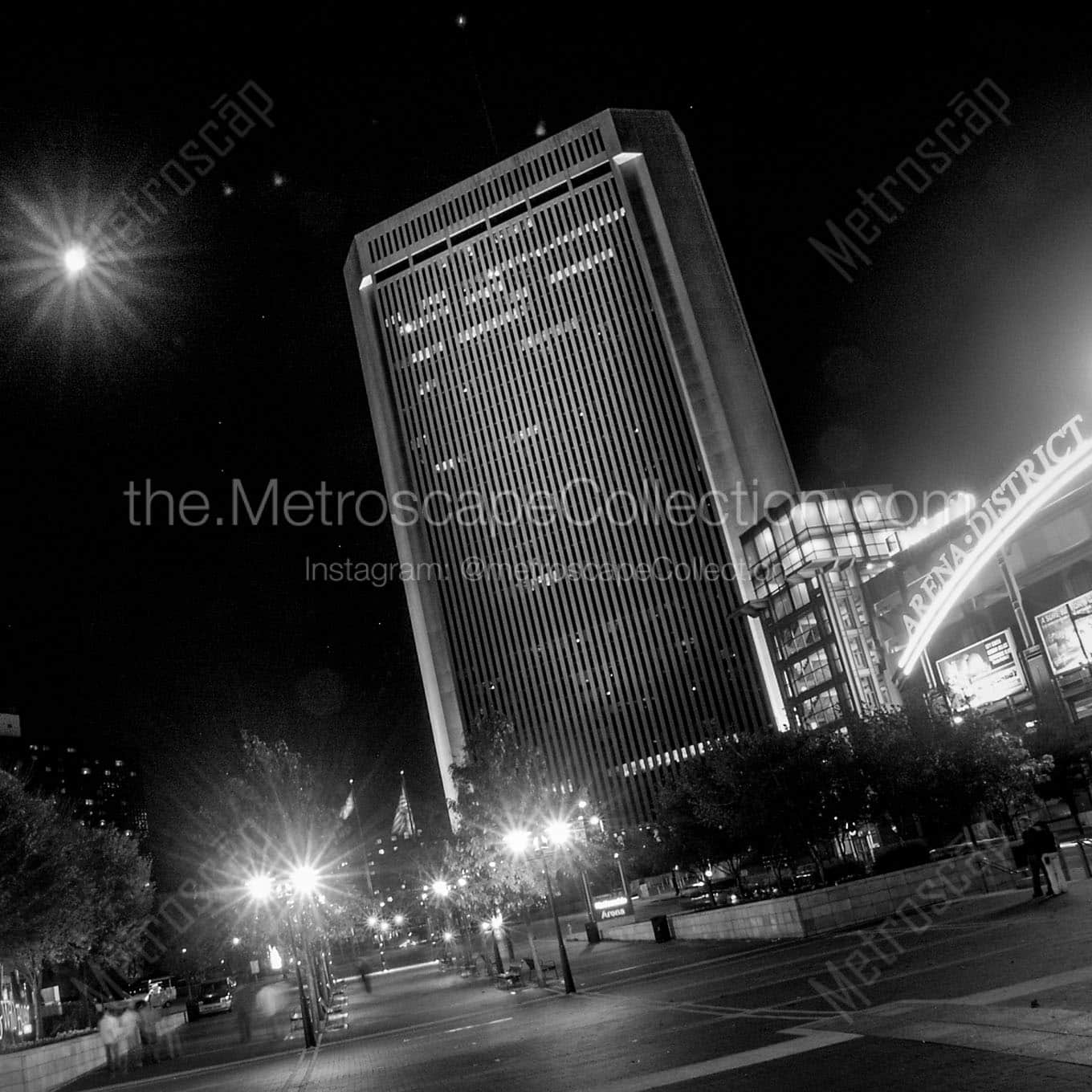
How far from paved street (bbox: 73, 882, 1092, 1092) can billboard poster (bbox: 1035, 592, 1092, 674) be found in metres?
48.0

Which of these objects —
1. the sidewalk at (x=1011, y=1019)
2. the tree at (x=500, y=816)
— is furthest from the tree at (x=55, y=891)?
the sidewalk at (x=1011, y=1019)

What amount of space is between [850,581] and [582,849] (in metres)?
55.3

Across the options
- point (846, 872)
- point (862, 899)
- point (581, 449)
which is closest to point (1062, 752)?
point (846, 872)

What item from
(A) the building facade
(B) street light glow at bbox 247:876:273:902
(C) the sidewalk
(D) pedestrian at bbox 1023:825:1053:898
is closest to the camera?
(C) the sidewalk

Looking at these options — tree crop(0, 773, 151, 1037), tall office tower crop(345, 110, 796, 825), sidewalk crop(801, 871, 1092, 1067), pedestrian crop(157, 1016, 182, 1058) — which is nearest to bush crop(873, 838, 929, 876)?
sidewalk crop(801, 871, 1092, 1067)

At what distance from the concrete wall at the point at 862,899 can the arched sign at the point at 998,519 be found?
122 feet

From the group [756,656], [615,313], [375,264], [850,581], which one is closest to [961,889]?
[850,581]

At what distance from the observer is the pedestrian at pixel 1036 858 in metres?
21.3

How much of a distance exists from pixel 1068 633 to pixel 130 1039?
198ft

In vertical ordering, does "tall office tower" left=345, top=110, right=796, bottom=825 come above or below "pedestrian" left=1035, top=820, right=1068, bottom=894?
above

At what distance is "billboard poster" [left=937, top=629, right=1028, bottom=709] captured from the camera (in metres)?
72.2

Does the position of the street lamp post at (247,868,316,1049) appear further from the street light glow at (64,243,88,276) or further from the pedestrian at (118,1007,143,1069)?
the street light glow at (64,243,88,276)

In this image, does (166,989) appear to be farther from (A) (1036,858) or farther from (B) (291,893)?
(A) (1036,858)

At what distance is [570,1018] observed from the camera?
18.1 m
